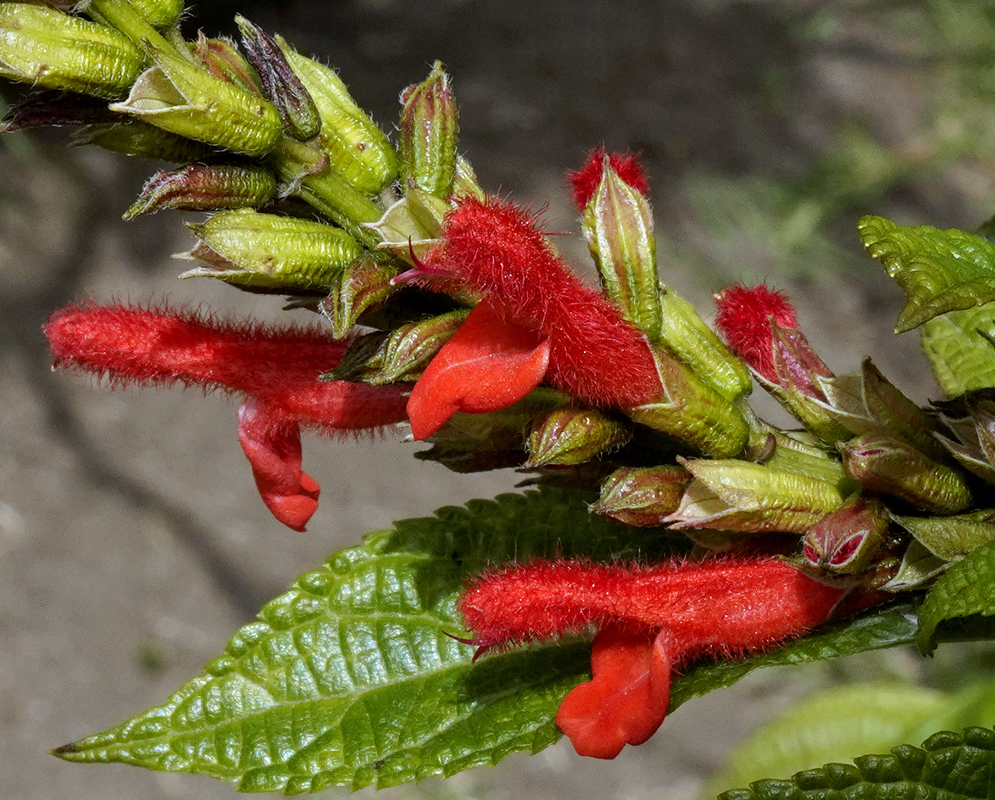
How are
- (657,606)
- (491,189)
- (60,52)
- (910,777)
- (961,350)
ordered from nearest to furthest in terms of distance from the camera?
(60,52) < (910,777) < (657,606) < (961,350) < (491,189)

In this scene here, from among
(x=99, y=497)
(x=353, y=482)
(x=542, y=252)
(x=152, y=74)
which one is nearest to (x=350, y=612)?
(x=542, y=252)

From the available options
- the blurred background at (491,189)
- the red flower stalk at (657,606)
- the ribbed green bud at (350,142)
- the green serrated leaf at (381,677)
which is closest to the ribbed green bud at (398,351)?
the ribbed green bud at (350,142)

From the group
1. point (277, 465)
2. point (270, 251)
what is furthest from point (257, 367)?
point (270, 251)

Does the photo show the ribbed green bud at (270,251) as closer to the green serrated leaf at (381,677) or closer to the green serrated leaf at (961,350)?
the green serrated leaf at (381,677)

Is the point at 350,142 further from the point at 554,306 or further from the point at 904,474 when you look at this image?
the point at 904,474

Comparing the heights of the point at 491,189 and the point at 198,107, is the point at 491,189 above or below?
above
